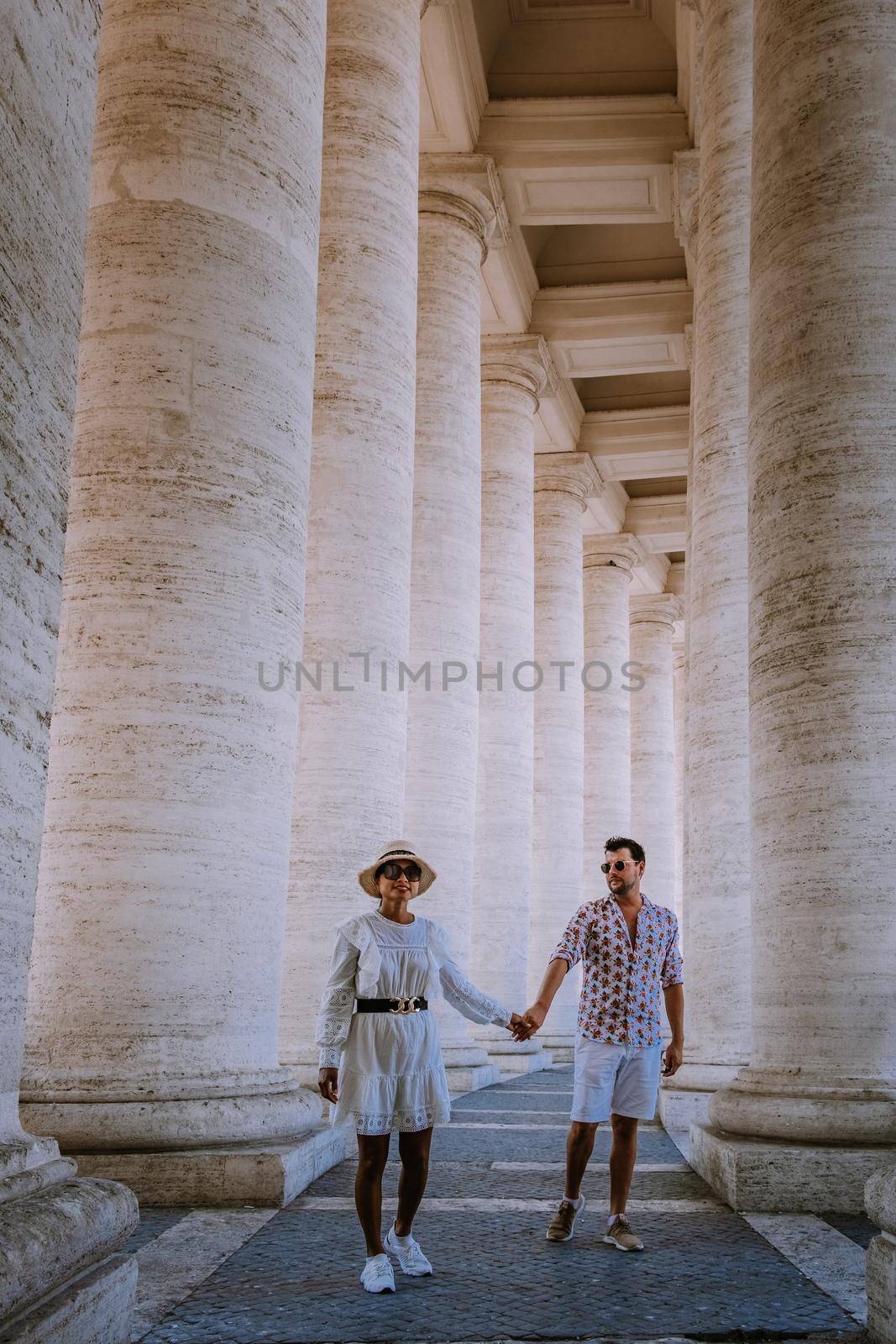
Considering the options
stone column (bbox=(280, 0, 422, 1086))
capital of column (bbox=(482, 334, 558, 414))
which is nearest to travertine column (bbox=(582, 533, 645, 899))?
capital of column (bbox=(482, 334, 558, 414))

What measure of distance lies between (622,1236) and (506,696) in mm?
21414

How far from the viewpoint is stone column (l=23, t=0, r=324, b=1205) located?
9359mm

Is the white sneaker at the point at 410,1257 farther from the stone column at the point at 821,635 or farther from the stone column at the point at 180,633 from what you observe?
the stone column at the point at 821,635

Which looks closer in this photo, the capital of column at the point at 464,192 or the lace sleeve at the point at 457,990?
the lace sleeve at the point at 457,990

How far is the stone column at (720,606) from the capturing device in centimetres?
1784

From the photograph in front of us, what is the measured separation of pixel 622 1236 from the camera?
28.9 feet

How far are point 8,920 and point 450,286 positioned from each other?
21.4 m

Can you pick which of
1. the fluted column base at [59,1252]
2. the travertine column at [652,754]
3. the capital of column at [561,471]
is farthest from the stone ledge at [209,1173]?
the travertine column at [652,754]

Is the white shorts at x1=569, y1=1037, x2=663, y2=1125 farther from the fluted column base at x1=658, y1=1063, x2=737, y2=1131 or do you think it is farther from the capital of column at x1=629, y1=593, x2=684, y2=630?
the capital of column at x1=629, y1=593, x2=684, y2=630

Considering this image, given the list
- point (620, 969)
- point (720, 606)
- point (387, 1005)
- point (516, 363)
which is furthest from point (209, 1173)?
point (516, 363)

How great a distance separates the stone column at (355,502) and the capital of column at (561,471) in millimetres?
21603

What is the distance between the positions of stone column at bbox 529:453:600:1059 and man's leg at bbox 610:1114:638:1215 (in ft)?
88.3

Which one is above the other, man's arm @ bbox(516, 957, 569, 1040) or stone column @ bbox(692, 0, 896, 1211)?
stone column @ bbox(692, 0, 896, 1211)

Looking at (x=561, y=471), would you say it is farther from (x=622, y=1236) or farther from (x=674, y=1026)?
(x=622, y=1236)
